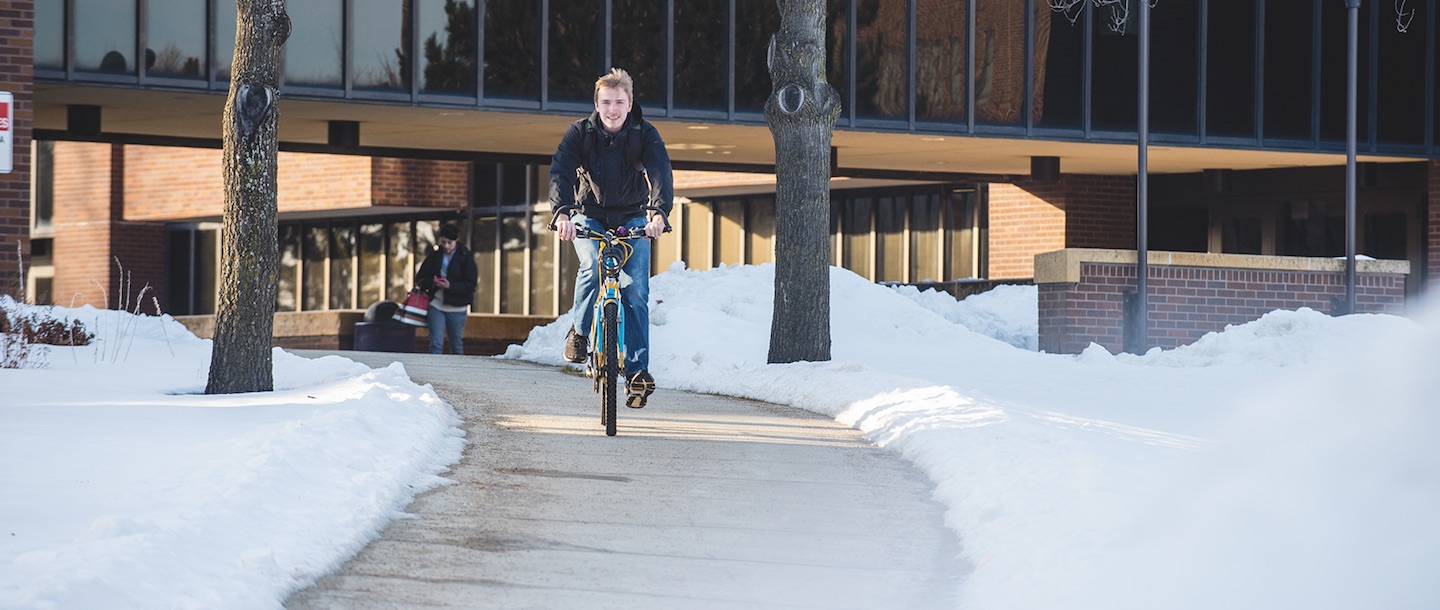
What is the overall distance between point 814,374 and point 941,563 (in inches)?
235

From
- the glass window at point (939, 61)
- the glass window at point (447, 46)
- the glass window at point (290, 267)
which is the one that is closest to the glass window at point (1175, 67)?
the glass window at point (939, 61)

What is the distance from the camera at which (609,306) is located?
8219mm

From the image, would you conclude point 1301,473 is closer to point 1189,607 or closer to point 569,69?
point 1189,607

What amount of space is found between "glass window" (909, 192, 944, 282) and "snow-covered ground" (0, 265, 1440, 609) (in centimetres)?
1921

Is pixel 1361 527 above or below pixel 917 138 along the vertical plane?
below

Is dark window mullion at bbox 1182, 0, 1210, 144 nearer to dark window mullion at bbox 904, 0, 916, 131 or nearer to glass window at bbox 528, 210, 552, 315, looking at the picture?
dark window mullion at bbox 904, 0, 916, 131

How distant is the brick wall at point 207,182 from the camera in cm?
3662

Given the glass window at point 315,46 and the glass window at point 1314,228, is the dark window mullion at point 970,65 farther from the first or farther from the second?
the glass window at point 315,46

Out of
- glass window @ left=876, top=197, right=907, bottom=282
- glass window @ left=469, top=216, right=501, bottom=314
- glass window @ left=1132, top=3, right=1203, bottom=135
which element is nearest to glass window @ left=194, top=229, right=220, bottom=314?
glass window @ left=469, top=216, right=501, bottom=314

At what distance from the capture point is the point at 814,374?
11.4m

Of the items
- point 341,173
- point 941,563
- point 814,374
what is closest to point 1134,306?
point 814,374

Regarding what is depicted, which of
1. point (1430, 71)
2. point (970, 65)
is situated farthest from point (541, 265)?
point (1430, 71)

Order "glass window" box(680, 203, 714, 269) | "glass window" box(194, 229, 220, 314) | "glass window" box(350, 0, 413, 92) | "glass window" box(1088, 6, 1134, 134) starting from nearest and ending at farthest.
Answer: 1. "glass window" box(350, 0, 413, 92)
2. "glass window" box(1088, 6, 1134, 134)
3. "glass window" box(680, 203, 714, 269)
4. "glass window" box(194, 229, 220, 314)

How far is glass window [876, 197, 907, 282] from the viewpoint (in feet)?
104
